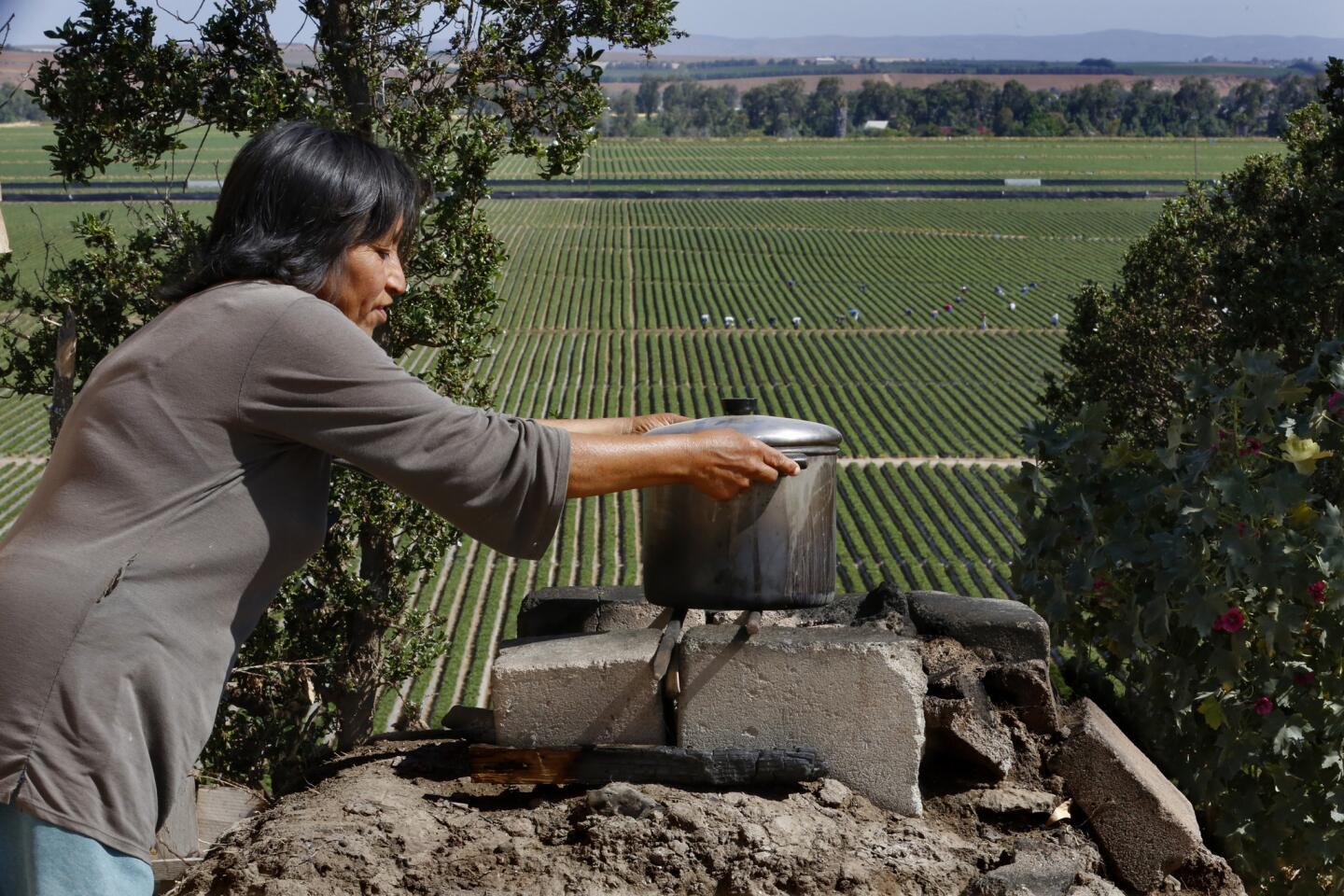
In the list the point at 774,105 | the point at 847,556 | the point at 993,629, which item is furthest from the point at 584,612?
the point at 774,105

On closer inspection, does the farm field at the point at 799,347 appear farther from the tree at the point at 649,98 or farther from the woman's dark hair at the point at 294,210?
the tree at the point at 649,98

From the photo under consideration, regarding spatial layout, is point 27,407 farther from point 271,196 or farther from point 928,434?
point 271,196

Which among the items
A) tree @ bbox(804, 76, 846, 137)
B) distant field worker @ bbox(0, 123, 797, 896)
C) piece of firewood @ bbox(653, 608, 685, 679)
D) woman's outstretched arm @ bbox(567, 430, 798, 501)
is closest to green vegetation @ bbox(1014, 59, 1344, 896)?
piece of firewood @ bbox(653, 608, 685, 679)

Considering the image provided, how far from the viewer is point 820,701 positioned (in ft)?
12.2

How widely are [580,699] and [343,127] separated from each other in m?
6.96

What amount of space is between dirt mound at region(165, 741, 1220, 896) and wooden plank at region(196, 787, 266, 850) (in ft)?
2.38

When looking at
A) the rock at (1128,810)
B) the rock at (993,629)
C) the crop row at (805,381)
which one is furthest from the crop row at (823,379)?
the rock at (1128,810)

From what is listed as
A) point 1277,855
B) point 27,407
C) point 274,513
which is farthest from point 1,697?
point 27,407

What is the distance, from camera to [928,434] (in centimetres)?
4109

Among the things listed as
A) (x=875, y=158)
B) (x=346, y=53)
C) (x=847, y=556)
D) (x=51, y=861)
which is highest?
(x=346, y=53)

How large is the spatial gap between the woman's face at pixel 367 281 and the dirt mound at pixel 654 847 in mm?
1427

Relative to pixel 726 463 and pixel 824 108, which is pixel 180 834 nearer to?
pixel 726 463

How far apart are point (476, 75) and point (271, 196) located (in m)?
8.17

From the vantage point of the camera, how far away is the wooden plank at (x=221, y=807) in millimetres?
4445
